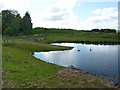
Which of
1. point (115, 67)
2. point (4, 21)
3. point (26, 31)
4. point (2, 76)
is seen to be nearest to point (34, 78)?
point (2, 76)

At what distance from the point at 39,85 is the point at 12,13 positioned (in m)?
140

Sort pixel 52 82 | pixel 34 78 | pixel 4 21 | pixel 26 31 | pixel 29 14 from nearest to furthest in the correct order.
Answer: pixel 52 82
pixel 34 78
pixel 4 21
pixel 26 31
pixel 29 14

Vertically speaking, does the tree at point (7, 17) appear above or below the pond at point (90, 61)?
above

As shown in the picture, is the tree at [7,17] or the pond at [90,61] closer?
the pond at [90,61]

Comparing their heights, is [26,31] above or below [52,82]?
above

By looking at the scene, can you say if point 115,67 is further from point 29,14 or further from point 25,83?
point 29,14

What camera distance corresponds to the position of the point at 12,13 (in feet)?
508

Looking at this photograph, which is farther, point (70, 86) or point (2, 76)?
point (2, 76)

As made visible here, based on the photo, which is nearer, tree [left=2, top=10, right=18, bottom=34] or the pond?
the pond

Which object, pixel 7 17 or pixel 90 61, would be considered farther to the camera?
pixel 7 17

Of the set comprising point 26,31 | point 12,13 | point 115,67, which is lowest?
point 115,67

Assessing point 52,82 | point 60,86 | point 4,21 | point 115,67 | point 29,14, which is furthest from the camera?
point 29,14

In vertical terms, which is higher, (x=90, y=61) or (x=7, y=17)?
(x=7, y=17)

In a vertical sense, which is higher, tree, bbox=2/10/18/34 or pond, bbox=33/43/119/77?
tree, bbox=2/10/18/34
